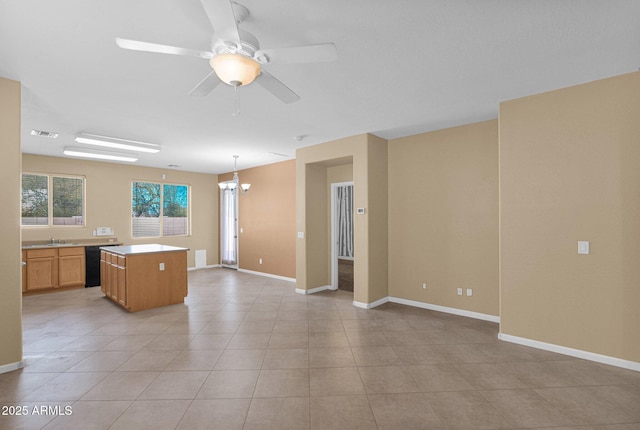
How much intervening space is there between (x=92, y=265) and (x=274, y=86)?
21.2 ft

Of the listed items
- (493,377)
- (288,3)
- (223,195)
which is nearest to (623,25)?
(288,3)

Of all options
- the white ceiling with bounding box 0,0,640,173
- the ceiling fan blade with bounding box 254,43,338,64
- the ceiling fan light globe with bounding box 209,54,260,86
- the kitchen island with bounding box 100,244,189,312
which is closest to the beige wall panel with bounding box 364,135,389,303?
the white ceiling with bounding box 0,0,640,173

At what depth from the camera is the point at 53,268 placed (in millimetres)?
5766

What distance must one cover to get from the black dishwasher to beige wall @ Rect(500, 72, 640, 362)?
298 inches

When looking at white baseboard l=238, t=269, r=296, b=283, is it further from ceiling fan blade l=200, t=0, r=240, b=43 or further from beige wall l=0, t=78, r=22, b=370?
ceiling fan blade l=200, t=0, r=240, b=43

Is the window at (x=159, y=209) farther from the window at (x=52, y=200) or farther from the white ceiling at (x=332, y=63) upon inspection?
the white ceiling at (x=332, y=63)

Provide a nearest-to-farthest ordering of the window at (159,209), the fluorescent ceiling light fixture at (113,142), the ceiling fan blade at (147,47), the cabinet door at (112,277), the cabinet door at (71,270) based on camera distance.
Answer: the ceiling fan blade at (147,47)
the fluorescent ceiling light fixture at (113,142)
the cabinet door at (112,277)
the cabinet door at (71,270)
the window at (159,209)

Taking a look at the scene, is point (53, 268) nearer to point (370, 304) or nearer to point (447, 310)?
point (370, 304)

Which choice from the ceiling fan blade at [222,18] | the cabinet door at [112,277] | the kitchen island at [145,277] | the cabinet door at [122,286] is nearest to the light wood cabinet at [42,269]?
the kitchen island at [145,277]

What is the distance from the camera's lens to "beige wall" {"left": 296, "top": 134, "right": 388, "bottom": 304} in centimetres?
469

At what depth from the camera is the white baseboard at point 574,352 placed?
109 inches

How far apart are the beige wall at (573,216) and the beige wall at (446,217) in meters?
0.70

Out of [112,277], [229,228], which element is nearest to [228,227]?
[229,228]

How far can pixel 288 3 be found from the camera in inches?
72.6
